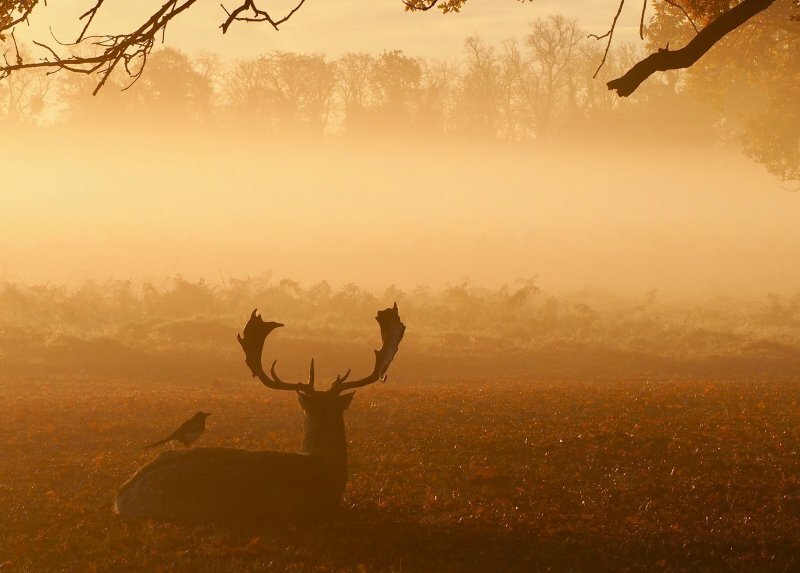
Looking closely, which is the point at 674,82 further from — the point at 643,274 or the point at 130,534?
the point at 130,534

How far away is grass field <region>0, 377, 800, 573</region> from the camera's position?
8.59 meters

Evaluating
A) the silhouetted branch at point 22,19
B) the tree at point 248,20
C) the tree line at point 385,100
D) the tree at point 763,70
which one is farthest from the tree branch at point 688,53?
the tree line at point 385,100

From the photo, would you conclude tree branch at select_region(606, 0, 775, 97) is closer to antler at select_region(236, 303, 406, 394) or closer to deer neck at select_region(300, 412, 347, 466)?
antler at select_region(236, 303, 406, 394)

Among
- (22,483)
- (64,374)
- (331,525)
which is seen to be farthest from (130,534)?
(64,374)

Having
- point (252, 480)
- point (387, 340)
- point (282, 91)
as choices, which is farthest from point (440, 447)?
point (282, 91)

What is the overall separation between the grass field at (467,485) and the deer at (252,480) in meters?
0.19

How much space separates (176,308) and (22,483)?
23.5 m

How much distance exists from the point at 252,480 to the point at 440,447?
4.82 meters

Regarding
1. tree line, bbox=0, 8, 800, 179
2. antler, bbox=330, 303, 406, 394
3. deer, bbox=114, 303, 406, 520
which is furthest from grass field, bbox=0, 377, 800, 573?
tree line, bbox=0, 8, 800, 179

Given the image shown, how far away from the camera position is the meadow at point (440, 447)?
874 centimetres

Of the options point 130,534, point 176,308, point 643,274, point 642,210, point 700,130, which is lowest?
point 130,534

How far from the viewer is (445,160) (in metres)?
97.0

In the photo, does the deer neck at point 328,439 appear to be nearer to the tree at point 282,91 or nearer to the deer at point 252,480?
the deer at point 252,480

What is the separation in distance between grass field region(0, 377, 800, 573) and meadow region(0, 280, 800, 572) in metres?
0.03
